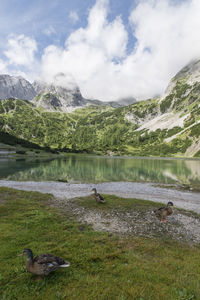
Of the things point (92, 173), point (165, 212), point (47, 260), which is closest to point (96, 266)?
point (47, 260)

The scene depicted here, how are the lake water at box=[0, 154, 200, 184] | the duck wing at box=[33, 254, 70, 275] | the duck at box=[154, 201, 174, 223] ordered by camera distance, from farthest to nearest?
1. the lake water at box=[0, 154, 200, 184]
2. the duck at box=[154, 201, 174, 223]
3. the duck wing at box=[33, 254, 70, 275]

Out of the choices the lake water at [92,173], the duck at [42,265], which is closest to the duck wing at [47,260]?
the duck at [42,265]

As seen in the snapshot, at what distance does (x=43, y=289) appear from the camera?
8.19m

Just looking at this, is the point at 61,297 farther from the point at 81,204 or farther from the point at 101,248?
the point at 81,204

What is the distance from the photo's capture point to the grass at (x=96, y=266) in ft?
26.7

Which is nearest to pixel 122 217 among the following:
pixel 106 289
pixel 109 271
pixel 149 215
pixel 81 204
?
pixel 149 215

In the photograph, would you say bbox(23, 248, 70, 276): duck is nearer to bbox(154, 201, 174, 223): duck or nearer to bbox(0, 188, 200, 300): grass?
bbox(0, 188, 200, 300): grass

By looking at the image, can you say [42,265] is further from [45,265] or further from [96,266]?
[96,266]

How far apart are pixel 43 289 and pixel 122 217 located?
13.0 metres

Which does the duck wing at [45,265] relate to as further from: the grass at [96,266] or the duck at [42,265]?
the grass at [96,266]

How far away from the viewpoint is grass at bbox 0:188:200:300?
8.12m

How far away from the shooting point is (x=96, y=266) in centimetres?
1029

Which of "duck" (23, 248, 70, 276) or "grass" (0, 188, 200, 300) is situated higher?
"duck" (23, 248, 70, 276)

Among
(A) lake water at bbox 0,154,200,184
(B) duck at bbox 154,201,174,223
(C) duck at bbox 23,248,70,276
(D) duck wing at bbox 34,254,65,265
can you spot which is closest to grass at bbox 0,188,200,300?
(C) duck at bbox 23,248,70,276
